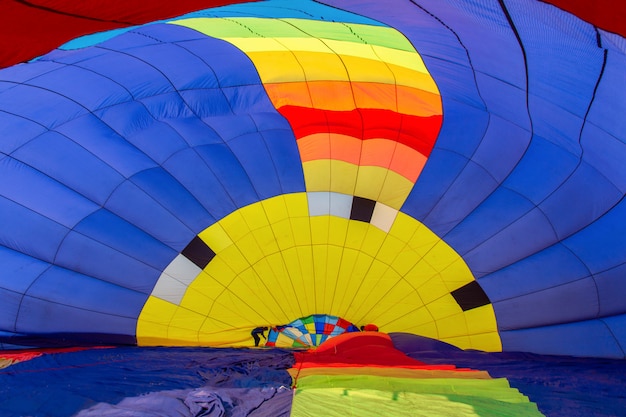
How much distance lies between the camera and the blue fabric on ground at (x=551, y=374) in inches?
141

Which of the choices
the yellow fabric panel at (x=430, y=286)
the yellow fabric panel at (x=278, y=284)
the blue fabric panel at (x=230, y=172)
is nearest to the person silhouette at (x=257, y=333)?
the yellow fabric panel at (x=278, y=284)

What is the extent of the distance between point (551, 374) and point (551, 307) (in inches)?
32.4

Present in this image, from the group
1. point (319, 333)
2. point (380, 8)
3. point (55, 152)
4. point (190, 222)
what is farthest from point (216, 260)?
point (380, 8)

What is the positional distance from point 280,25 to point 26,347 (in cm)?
301

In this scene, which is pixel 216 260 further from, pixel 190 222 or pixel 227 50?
pixel 227 50

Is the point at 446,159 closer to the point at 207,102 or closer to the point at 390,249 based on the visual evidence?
the point at 390,249

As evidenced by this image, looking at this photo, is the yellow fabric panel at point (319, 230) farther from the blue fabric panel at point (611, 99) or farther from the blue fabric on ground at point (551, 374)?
the blue fabric panel at point (611, 99)

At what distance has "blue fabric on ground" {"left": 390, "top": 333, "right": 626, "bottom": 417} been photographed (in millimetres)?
3584

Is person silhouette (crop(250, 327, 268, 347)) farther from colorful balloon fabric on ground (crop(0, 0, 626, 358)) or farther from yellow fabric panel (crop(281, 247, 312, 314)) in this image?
yellow fabric panel (crop(281, 247, 312, 314))

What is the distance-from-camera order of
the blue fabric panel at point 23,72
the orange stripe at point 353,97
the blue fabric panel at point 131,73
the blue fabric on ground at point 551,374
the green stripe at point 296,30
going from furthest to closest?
the orange stripe at point 353,97 < the blue fabric panel at point 131,73 < the blue fabric panel at point 23,72 < the green stripe at point 296,30 < the blue fabric on ground at point 551,374

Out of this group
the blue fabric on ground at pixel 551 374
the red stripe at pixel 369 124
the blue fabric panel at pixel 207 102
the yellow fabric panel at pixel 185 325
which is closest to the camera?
the blue fabric on ground at pixel 551 374

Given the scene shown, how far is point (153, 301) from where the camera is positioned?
192 inches

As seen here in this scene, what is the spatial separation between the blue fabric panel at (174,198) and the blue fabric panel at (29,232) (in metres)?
0.68

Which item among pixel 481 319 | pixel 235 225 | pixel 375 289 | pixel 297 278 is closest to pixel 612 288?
pixel 481 319
